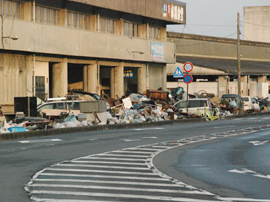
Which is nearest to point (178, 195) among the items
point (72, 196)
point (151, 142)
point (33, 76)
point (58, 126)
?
point (72, 196)

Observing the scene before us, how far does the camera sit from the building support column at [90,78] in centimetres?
4688

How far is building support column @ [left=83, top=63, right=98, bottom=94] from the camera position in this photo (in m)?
46.9

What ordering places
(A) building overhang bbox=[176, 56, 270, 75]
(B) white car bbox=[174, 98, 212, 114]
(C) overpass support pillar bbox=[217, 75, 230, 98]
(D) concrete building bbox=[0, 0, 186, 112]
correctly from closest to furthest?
(D) concrete building bbox=[0, 0, 186, 112], (B) white car bbox=[174, 98, 212, 114], (C) overpass support pillar bbox=[217, 75, 230, 98], (A) building overhang bbox=[176, 56, 270, 75]

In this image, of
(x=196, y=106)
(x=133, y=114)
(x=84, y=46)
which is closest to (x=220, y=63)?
(x=84, y=46)

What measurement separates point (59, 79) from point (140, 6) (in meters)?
12.0

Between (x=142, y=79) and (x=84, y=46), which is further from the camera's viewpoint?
(x=142, y=79)

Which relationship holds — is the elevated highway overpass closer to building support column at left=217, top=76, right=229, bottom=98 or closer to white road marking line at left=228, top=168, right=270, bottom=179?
building support column at left=217, top=76, right=229, bottom=98

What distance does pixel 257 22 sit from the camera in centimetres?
11456

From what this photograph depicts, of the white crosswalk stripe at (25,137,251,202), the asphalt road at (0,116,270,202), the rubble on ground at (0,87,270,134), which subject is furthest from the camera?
the rubble on ground at (0,87,270,134)

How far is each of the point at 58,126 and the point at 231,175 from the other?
16691 mm

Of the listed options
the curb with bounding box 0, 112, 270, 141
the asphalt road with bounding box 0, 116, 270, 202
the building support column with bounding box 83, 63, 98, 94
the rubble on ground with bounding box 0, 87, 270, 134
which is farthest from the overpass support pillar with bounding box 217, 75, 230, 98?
the asphalt road with bounding box 0, 116, 270, 202

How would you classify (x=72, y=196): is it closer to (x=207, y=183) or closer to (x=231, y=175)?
(x=207, y=183)

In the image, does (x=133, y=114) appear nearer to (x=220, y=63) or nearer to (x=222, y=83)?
(x=222, y=83)

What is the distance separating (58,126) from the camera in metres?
28.2
